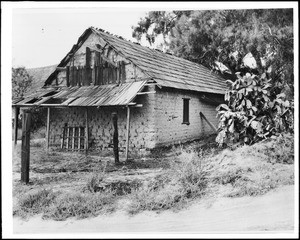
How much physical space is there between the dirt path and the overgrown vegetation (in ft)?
0.50

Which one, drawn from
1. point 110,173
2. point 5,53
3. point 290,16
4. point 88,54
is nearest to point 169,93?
point 88,54

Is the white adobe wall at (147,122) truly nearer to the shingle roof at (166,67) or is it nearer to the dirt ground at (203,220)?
the shingle roof at (166,67)

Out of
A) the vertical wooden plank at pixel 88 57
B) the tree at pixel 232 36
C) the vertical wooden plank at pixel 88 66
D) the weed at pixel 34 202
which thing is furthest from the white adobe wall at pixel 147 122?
the weed at pixel 34 202

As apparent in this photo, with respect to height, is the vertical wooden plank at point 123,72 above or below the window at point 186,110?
above

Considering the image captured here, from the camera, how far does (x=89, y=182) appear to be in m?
6.50

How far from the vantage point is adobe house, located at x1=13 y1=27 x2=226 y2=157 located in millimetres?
10438

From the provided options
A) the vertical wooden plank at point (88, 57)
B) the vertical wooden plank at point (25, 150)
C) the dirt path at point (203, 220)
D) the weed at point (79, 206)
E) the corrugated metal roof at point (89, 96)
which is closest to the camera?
the dirt path at point (203, 220)

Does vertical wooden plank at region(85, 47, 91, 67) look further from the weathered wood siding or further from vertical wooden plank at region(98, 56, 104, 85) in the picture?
vertical wooden plank at region(98, 56, 104, 85)

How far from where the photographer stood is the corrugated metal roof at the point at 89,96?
998 centimetres

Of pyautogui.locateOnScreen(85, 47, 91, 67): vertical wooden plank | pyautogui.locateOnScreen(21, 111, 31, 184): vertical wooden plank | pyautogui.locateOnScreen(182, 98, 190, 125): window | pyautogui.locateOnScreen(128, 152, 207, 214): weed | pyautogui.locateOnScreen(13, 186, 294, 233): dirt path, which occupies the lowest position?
pyautogui.locateOnScreen(13, 186, 294, 233): dirt path

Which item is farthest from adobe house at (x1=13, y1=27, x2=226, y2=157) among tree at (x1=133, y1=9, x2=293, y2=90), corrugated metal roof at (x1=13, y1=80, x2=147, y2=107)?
tree at (x1=133, y1=9, x2=293, y2=90)

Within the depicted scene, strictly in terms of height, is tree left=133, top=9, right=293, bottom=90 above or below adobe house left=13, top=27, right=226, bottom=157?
above

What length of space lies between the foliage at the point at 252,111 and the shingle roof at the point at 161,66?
2731mm

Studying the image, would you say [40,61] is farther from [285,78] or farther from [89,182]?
[285,78]
